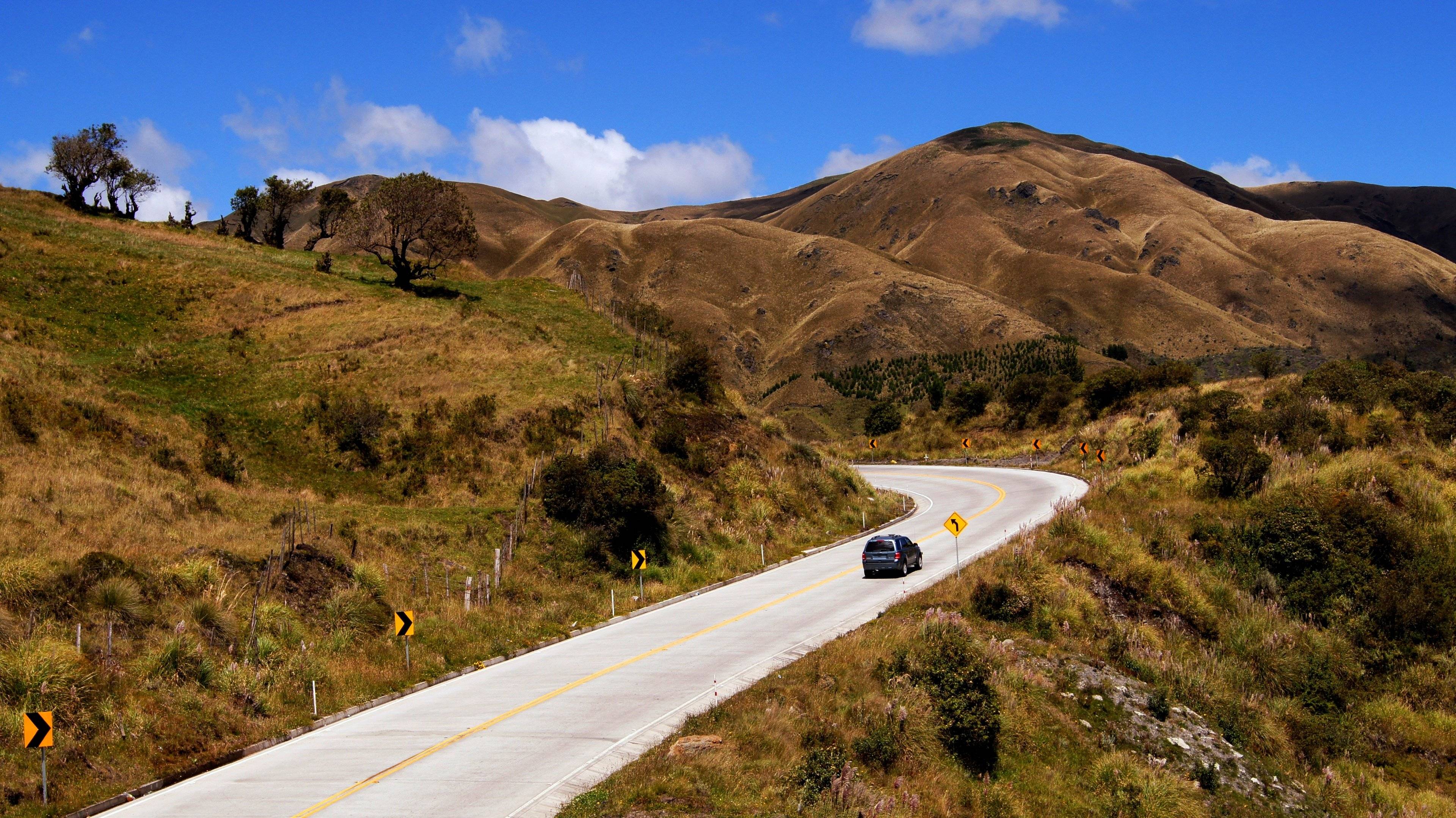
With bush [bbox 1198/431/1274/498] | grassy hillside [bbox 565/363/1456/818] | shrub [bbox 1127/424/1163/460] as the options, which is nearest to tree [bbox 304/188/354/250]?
shrub [bbox 1127/424/1163/460]

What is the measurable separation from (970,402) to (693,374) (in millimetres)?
34358

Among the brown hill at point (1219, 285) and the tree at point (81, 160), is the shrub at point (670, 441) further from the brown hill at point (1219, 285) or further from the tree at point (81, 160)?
the brown hill at point (1219, 285)

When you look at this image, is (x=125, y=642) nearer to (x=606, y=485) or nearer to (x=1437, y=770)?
(x=606, y=485)

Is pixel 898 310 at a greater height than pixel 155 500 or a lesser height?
greater

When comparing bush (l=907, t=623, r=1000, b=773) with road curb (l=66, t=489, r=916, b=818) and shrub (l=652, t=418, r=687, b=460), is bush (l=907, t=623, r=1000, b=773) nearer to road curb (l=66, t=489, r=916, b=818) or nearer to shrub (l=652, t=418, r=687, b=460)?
road curb (l=66, t=489, r=916, b=818)

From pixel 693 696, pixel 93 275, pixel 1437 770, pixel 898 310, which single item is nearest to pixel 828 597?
pixel 693 696

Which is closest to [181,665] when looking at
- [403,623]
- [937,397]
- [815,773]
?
[403,623]

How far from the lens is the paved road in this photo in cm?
1188

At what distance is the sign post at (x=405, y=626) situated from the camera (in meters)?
18.6

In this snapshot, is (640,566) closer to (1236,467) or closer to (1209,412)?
(1236,467)

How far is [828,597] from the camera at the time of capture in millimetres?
25578

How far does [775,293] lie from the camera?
160 meters

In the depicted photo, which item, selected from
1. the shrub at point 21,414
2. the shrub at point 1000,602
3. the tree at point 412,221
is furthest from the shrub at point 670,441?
the tree at point 412,221

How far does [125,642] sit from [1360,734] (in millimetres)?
23953
